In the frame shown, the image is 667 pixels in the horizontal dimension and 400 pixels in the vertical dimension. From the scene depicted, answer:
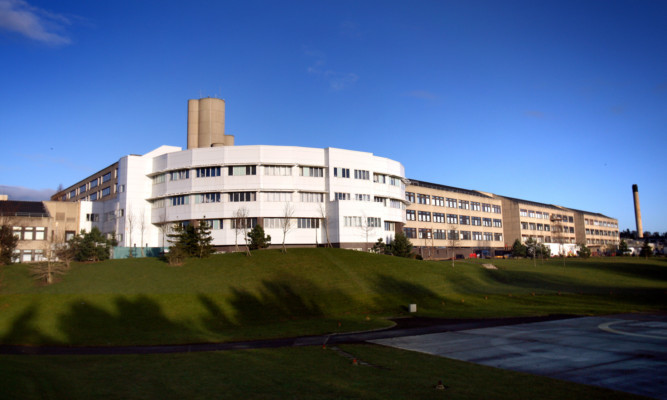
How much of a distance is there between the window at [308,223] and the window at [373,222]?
7.91 metres

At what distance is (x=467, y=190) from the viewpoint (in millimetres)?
120500

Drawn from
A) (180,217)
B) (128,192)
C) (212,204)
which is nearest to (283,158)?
(212,204)

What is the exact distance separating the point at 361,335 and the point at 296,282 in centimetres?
1860

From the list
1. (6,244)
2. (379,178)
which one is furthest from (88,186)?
(379,178)

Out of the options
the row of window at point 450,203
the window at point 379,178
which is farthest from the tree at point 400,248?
the row of window at point 450,203

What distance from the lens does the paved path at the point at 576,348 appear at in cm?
1479

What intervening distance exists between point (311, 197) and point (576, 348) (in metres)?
54.8

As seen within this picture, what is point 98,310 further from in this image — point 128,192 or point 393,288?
point 128,192

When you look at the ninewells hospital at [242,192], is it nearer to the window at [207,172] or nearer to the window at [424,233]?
the window at [207,172]

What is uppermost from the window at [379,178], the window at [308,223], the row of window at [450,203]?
the window at [379,178]

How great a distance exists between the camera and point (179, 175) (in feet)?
243

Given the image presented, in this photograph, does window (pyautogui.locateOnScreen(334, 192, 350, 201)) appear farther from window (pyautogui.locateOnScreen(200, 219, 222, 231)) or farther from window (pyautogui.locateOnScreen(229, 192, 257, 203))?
window (pyautogui.locateOnScreen(200, 219, 222, 231))

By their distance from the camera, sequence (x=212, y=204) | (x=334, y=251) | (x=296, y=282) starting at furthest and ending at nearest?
1. (x=212, y=204)
2. (x=334, y=251)
3. (x=296, y=282)

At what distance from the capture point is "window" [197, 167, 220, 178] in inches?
2800
